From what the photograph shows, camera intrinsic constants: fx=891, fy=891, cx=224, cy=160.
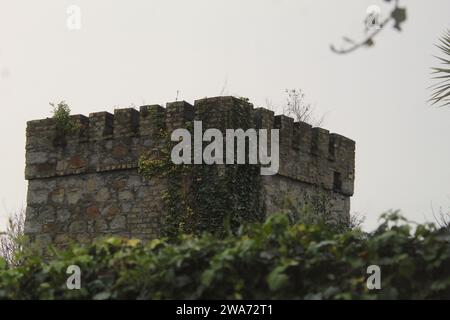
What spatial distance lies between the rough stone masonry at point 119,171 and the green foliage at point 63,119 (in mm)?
86

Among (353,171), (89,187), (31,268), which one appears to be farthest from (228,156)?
(31,268)

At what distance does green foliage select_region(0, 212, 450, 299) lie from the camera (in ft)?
17.6

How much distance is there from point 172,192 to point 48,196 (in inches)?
84.3

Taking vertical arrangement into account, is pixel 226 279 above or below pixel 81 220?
below

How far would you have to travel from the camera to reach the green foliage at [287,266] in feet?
17.6

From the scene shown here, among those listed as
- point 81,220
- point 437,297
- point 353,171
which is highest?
point 353,171

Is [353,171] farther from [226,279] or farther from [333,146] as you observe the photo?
[226,279]

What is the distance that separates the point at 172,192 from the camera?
1137 centimetres
